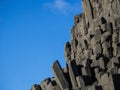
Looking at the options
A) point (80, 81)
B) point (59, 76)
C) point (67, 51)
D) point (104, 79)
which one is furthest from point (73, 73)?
point (67, 51)

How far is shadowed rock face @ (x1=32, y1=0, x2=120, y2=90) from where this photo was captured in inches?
1946

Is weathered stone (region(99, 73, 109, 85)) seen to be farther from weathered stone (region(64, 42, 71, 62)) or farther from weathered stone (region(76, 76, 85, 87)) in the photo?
weathered stone (region(64, 42, 71, 62))

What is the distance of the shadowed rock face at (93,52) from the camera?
4944cm

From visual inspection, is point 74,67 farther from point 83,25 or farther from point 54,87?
point 83,25

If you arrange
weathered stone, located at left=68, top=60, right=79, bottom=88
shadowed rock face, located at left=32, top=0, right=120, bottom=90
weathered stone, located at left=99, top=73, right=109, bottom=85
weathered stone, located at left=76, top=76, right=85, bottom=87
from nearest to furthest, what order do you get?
weathered stone, located at left=99, top=73, right=109, bottom=85 < shadowed rock face, located at left=32, top=0, right=120, bottom=90 < weathered stone, located at left=76, top=76, right=85, bottom=87 < weathered stone, located at left=68, top=60, right=79, bottom=88

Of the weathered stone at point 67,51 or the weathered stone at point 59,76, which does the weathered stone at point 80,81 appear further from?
the weathered stone at point 67,51

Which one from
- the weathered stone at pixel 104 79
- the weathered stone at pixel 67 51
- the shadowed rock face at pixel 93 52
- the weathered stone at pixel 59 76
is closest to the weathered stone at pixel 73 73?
the shadowed rock face at pixel 93 52

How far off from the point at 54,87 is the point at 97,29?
704 inches

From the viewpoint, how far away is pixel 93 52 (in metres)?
67.4

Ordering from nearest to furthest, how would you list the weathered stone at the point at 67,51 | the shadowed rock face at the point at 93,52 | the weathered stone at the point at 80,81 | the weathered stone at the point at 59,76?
Answer: the shadowed rock face at the point at 93,52, the weathered stone at the point at 80,81, the weathered stone at the point at 59,76, the weathered stone at the point at 67,51

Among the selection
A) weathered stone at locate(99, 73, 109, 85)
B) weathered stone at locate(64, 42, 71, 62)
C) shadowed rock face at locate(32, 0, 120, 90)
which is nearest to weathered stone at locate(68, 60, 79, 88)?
shadowed rock face at locate(32, 0, 120, 90)

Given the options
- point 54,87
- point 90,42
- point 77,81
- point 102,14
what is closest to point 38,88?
point 54,87

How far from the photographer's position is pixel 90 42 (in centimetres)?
7075

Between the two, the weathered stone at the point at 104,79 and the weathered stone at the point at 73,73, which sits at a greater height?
the weathered stone at the point at 73,73
